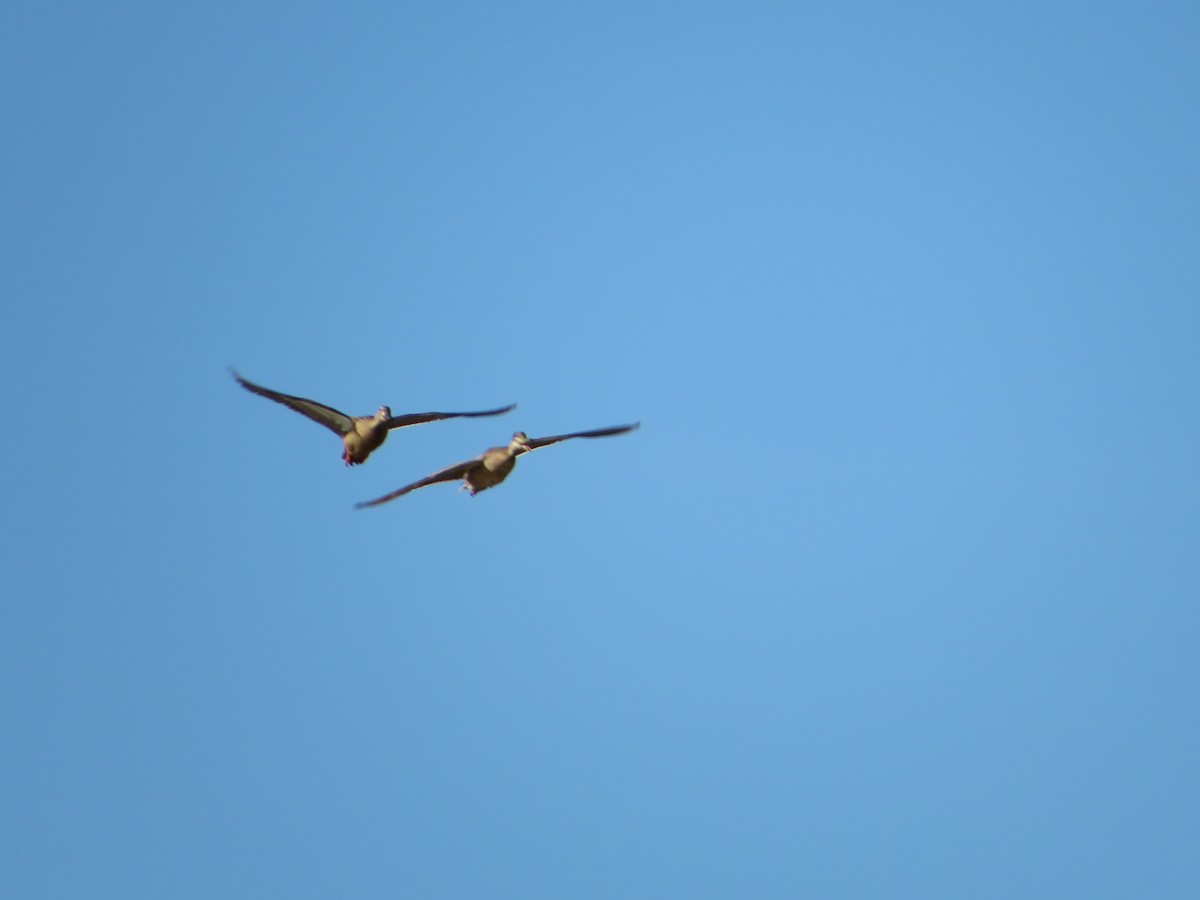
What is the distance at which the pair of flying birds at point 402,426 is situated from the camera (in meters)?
27.0

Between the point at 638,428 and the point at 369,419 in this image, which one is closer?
the point at 638,428

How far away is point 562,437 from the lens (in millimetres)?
27328

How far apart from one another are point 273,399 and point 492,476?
16.2 feet

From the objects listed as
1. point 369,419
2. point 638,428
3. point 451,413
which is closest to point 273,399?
point 369,419

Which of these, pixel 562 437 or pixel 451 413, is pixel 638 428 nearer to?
pixel 562 437

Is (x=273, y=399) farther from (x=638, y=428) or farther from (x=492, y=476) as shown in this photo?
(x=638, y=428)

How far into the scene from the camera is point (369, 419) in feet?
96.1

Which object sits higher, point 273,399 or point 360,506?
point 273,399

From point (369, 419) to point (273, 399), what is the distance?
1.95 meters

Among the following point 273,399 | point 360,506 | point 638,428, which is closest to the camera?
point 360,506

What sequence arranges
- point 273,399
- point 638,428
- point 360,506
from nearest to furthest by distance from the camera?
point 360,506 → point 638,428 → point 273,399

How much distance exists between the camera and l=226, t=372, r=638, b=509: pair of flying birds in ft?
88.5

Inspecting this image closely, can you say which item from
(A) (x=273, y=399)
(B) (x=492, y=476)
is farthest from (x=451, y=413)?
(A) (x=273, y=399)

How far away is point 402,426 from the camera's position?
1148 inches
